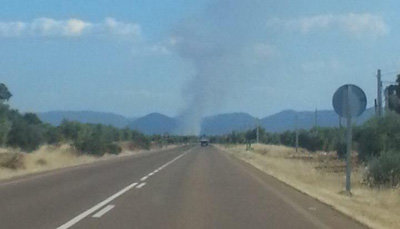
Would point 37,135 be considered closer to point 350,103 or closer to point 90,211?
point 350,103

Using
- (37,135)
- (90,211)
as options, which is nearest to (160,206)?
(90,211)

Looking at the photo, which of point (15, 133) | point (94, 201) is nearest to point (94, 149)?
point (15, 133)

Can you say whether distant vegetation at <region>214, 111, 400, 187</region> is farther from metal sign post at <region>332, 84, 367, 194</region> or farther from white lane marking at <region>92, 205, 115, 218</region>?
white lane marking at <region>92, 205, 115, 218</region>

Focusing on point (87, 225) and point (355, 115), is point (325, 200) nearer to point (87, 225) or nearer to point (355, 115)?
point (355, 115)

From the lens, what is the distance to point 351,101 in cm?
2158

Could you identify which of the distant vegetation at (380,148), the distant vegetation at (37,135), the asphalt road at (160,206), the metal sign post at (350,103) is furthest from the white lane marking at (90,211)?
the distant vegetation at (37,135)

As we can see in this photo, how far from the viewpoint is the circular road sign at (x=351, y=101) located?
70.6 ft

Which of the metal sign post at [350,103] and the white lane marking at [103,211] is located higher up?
the metal sign post at [350,103]

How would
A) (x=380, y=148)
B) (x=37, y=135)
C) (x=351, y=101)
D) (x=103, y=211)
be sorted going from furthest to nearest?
(x=37, y=135)
(x=380, y=148)
(x=351, y=101)
(x=103, y=211)

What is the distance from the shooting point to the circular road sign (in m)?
21.5

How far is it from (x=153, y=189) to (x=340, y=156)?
146ft

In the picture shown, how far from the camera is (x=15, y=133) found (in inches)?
2475

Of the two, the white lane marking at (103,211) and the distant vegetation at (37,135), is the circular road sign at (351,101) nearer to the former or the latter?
the white lane marking at (103,211)

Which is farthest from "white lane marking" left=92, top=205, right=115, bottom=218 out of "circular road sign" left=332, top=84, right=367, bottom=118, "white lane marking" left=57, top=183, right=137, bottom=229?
"circular road sign" left=332, top=84, right=367, bottom=118
